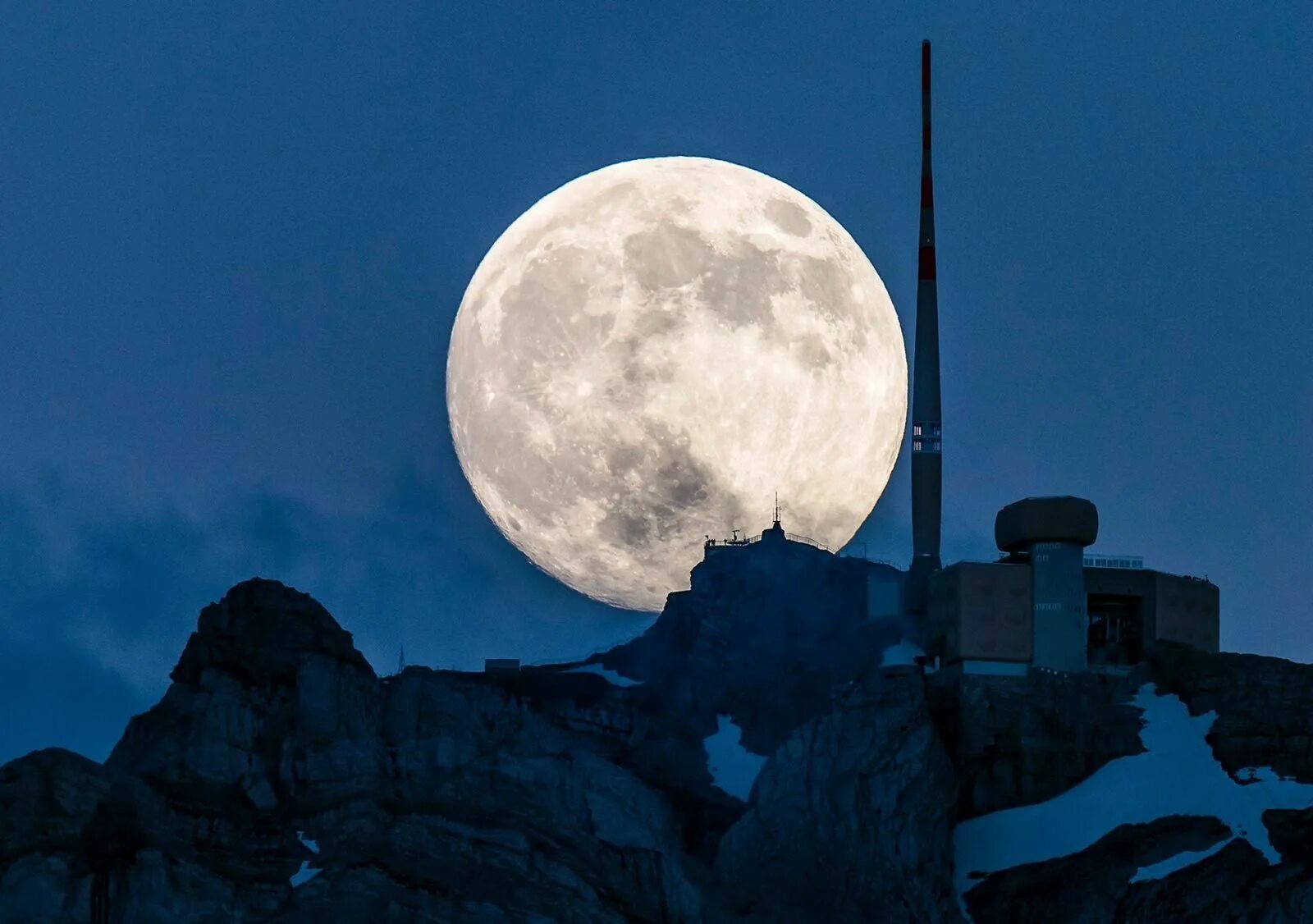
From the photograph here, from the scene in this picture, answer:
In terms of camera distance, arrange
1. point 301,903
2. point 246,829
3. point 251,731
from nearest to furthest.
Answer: point 301,903 < point 246,829 < point 251,731

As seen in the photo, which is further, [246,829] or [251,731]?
[251,731]

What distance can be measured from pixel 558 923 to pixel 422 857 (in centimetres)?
825

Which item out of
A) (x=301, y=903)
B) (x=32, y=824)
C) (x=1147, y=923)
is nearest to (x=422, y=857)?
(x=301, y=903)

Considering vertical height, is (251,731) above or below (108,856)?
above

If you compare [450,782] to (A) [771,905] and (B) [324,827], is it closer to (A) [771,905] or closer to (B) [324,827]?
(B) [324,827]

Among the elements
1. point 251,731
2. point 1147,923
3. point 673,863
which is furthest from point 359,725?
point 1147,923

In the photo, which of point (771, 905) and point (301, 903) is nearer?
point (301, 903)

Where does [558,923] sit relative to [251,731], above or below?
below

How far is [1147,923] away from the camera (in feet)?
653

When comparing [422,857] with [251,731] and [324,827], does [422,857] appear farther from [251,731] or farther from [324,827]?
[251,731]

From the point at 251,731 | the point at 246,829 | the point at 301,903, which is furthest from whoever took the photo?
the point at 251,731

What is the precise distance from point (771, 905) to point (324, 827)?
31.5m

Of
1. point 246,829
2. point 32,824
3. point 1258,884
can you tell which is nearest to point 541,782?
point 246,829

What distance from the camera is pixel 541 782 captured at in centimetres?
19100
